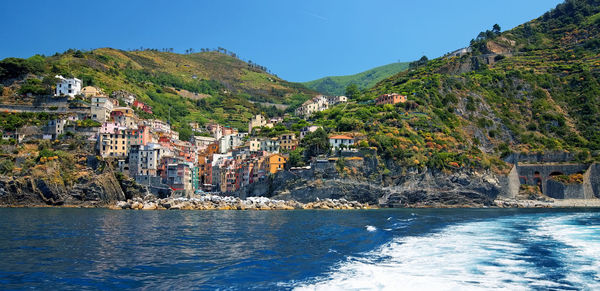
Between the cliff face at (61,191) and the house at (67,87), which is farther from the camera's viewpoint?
the house at (67,87)

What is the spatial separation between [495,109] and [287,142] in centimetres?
4135

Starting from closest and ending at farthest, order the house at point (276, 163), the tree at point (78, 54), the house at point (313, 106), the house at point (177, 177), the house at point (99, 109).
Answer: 1. the house at point (276, 163)
2. the house at point (177, 177)
3. the house at point (99, 109)
4. the house at point (313, 106)
5. the tree at point (78, 54)

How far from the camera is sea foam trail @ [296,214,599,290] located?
14.0 m

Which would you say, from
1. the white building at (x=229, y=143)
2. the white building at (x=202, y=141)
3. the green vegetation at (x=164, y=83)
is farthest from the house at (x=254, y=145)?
the green vegetation at (x=164, y=83)

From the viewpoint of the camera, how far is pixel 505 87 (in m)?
94.1

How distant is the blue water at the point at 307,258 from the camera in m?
14.4

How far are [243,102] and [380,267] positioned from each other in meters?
136

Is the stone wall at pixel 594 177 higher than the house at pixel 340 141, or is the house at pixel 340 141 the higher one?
the house at pixel 340 141

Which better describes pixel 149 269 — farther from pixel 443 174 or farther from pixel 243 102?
pixel 243 102

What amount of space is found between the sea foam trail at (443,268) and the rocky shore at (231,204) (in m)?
34.3

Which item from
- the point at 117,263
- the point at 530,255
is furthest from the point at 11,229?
the point at 530,255

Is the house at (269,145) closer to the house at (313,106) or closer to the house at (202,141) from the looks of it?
the house at (202,141)

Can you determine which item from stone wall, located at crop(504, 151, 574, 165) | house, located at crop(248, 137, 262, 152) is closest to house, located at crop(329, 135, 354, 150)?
house, located at crop(248, 137, 262, 152)

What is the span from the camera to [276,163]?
218 ft
